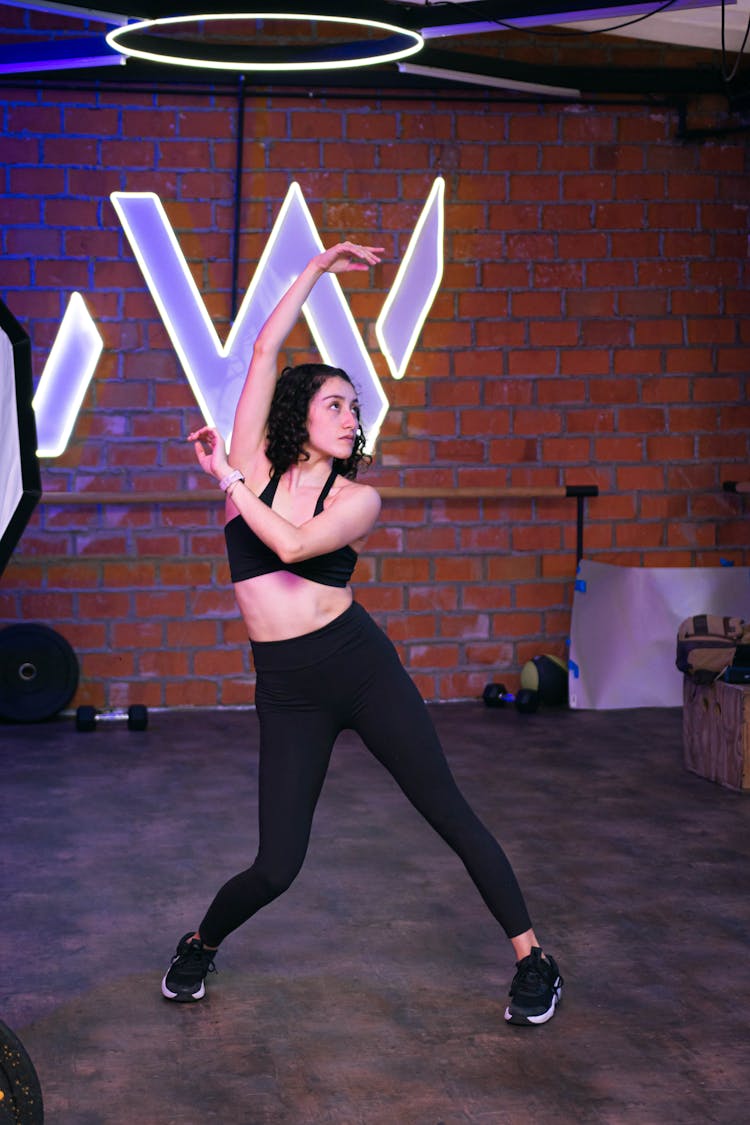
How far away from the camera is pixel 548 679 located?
689cm

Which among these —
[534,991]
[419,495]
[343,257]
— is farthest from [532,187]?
[534,991]

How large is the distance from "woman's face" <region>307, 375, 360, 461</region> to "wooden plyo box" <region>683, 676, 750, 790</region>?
8.53 feet

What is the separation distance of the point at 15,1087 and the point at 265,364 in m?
1.63

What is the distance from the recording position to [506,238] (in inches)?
276

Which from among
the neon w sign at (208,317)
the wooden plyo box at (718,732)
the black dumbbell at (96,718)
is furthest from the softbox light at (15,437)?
the neon w sign at (208,317)

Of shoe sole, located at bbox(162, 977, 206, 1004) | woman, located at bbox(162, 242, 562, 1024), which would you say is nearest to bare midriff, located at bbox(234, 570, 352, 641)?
woman, located at bbox(162, 242, 562, 1024)

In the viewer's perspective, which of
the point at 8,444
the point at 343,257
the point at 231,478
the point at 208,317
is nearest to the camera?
the point at 8,444

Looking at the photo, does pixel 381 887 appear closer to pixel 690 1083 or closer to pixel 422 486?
pixel 690 1083

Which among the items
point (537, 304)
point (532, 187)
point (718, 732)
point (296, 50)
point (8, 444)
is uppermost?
point (296, 50)

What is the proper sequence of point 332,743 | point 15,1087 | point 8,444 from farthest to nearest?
point 332,743, point 15,1087, point 8,444

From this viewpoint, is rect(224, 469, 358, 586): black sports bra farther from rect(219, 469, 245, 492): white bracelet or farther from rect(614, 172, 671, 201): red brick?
rect(614, 172, 671, 201): red brick

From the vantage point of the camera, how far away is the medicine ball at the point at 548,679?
6887 mm

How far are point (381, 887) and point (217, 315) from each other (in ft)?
11.9

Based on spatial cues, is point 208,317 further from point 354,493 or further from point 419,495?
point 354,493
